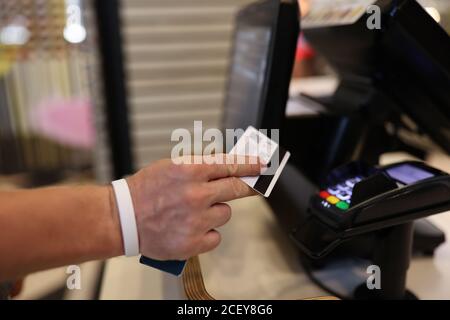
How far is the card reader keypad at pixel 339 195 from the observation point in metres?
0.55

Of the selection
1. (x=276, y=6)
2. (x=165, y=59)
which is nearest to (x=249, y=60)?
(x=276, y=6)

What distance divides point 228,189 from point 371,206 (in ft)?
0.64

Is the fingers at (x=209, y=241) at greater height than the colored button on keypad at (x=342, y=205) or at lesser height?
lesser

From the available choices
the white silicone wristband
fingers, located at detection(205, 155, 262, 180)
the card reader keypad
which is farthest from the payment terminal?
the white silicone wristband

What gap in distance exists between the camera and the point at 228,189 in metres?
0.49

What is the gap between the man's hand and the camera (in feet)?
1.54

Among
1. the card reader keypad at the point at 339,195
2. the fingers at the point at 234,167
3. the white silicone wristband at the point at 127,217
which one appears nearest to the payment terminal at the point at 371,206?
the card reader keypad at the point at 339,195

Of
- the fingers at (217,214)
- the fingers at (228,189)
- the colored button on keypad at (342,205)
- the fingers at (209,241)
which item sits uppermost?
the fingers at (228,189)

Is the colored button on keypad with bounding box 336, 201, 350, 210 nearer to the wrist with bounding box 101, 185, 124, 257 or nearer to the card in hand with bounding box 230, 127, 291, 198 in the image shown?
the card in hand with bounding box 230, 127, 291, 198

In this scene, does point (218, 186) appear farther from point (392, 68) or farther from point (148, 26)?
point (148, 26)

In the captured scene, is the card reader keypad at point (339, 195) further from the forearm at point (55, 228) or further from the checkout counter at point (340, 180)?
the forearm at point (55, 228)

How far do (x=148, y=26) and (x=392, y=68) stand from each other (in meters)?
1.66

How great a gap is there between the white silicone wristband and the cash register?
252 mm
